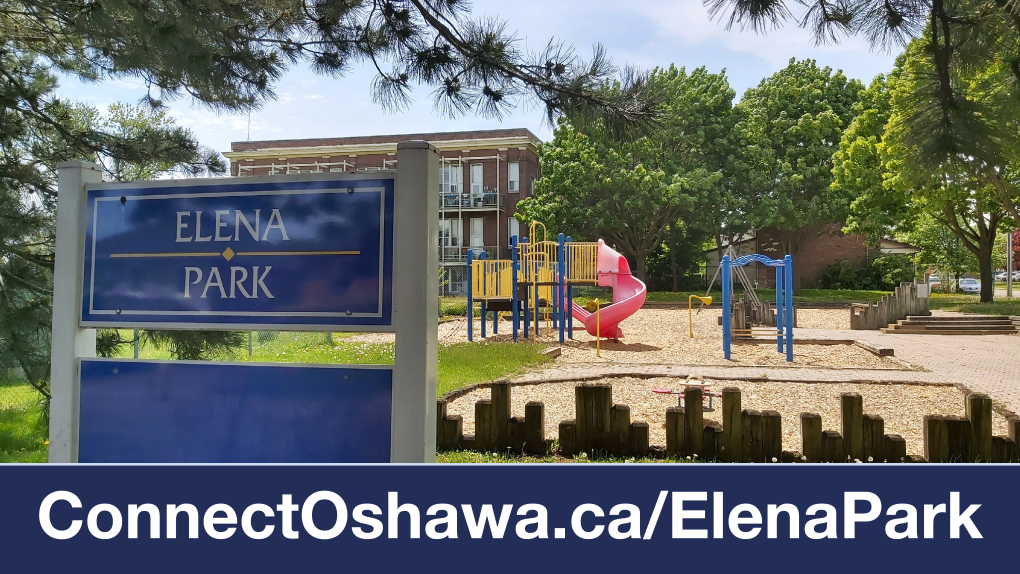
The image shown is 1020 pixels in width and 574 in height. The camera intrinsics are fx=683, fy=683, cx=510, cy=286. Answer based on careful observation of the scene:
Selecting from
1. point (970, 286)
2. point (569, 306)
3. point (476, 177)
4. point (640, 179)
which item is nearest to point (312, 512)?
point (569, 306)

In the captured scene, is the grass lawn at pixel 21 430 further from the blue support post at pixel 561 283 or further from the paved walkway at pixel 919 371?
the blue support post at pixel 561 283

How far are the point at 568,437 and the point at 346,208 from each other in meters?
3.19

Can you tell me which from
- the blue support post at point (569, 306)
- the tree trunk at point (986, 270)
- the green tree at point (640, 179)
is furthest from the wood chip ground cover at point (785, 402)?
the tree trunk at point (986, 270)

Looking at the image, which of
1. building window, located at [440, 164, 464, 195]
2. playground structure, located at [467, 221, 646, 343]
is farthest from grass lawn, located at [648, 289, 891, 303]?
playground structure, located at [467, 221, 646, 343]

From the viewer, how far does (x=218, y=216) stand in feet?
6.98

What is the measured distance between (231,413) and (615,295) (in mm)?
13814

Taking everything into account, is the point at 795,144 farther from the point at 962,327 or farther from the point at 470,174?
the point at 470,174

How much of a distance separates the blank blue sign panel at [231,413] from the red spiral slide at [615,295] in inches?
493

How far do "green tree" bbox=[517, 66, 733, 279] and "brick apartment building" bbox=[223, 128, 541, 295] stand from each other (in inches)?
241

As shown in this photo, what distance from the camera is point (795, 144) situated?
3136 centimetres

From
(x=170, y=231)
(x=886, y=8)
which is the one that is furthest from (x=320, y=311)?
(x=886, y=8)

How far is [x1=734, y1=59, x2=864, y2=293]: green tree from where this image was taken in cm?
2988

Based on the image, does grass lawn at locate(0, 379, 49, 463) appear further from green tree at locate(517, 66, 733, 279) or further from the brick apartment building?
the brick apartment building

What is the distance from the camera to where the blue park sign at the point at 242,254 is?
2008mm
